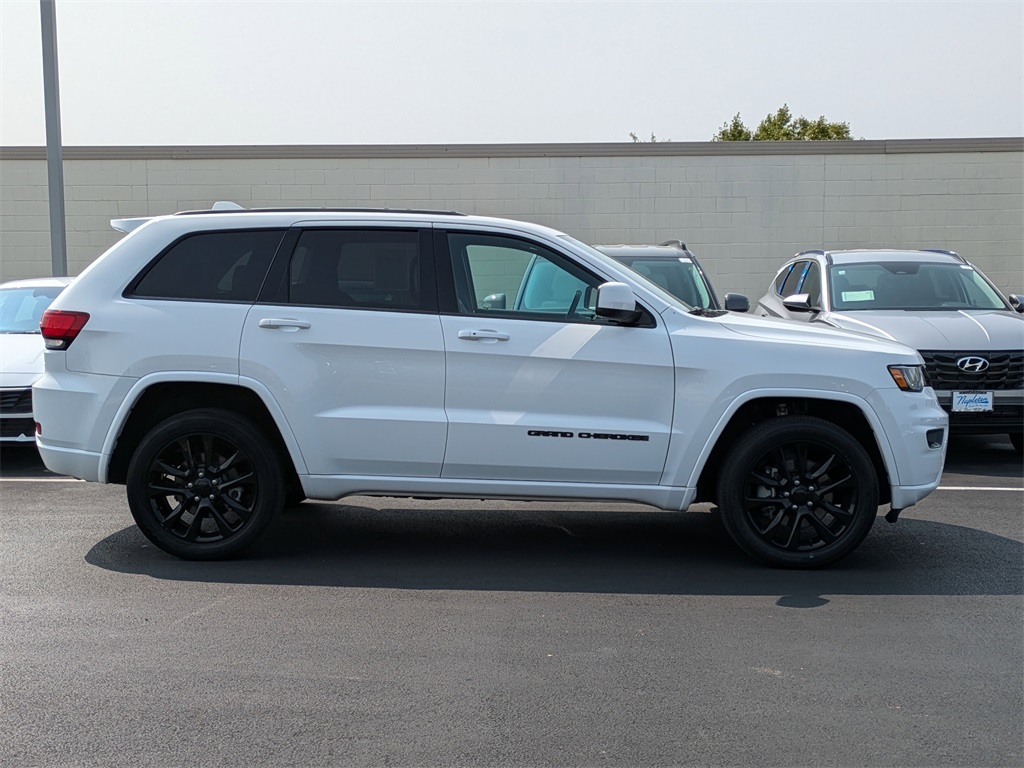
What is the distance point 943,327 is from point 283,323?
5984 mm

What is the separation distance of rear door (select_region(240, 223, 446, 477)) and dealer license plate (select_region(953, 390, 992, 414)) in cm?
499

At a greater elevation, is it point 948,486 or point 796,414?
point 796,414

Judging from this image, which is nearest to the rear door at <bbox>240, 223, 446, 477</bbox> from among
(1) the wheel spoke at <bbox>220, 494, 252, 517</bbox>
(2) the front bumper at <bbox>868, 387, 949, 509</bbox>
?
(1) the wheel spoke at <bbox>220, 494, 252, 517</bbox>

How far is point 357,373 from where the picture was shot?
6.01m

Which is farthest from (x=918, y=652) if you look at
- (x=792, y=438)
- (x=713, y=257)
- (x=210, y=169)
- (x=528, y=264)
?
(x=210, y=169)

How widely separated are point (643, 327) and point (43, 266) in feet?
49.8

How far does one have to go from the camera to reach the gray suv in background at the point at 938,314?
355 inches

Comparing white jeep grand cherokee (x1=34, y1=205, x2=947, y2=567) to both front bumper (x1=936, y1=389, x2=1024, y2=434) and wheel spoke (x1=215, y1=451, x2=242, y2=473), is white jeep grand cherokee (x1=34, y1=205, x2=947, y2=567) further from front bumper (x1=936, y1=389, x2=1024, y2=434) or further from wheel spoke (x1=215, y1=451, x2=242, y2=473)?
front bumper (x1=936, y1=389, x2=1024, y2=434)

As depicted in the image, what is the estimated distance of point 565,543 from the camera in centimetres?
676

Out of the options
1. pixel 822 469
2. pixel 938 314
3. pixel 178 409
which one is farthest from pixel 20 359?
pixel 938 314

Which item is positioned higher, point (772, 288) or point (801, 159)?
point (801, 159)

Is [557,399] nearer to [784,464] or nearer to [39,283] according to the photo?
[784,464]

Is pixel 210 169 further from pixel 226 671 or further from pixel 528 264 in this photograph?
pixel 226 671

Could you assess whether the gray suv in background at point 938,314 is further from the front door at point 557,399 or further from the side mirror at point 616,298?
the side mirror at point 616,298
